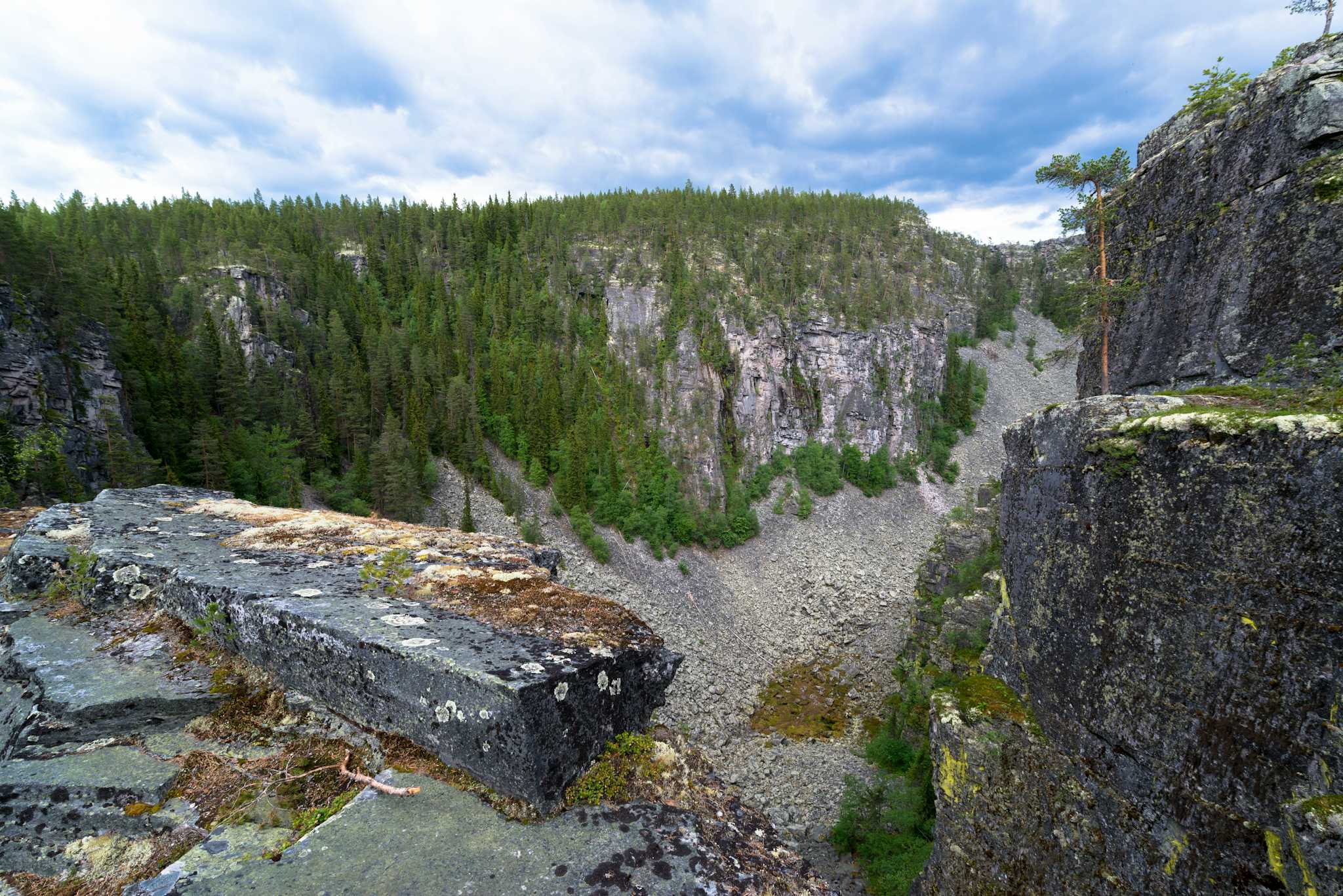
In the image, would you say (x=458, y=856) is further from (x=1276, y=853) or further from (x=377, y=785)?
(x=1276, y=853)

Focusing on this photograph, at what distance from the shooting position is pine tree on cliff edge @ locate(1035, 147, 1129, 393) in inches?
376

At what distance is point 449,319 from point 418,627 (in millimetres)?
71847

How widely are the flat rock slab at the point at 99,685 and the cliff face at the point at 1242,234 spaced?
12274 millimetres

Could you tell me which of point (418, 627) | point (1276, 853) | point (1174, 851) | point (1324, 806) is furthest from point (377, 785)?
point (1174, 851)

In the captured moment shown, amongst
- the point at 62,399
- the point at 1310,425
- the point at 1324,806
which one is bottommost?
the point at 1324,806

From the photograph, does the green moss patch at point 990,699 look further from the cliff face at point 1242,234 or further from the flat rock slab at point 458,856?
the flat rock slab at point 458,856

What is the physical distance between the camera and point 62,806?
313 centimetres

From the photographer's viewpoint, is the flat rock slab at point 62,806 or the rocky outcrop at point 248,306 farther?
the rocky outcrop at point 248,306

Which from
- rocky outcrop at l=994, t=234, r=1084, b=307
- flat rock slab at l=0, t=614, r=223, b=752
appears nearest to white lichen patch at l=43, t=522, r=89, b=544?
flat rock slab at l=0, t=614, r=223, b=752

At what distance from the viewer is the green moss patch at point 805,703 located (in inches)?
1096

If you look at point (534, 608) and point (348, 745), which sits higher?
point (534, 608)

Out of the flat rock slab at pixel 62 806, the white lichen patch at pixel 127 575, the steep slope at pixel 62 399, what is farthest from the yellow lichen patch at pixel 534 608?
the steep slope at pixel 62 399

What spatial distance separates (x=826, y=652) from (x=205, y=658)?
37079 mm

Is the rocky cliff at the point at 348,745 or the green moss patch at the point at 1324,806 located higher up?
the rocky cliff at the point at 348,745
